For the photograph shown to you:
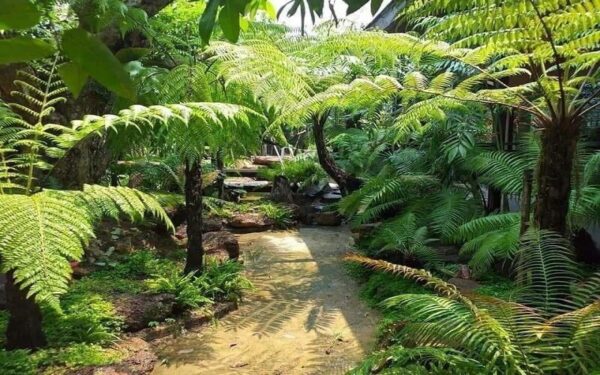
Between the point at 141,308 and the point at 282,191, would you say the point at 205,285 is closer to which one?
the point at 141,308

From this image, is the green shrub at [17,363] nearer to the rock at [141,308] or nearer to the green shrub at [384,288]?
the rock at [141,308]

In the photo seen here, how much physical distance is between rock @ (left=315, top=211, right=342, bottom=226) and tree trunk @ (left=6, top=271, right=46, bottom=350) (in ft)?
16.1

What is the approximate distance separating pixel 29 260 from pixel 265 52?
1.99 metres

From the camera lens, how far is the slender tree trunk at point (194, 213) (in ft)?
11.5

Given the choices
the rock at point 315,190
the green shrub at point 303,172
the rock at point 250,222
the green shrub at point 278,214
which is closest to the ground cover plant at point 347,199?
the rock at point 250,222

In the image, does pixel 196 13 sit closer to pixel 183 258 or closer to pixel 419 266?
pixel 183 258

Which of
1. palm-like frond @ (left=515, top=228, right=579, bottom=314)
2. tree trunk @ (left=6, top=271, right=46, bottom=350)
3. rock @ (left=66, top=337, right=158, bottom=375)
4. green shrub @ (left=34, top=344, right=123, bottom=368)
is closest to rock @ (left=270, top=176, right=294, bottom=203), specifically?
rock @ (left=66, top=337, right=158, bottom=375)

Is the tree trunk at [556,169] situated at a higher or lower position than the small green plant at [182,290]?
higher

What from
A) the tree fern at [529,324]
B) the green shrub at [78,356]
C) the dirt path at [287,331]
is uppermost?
the tree fern at [529,324]

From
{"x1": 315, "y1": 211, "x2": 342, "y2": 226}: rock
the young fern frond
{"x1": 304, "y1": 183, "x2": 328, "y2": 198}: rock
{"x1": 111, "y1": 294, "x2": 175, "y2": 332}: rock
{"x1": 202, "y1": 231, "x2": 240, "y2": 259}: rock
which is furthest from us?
{"x1": 304, "y1": 183, "x2": 328, "y2": 198}: rock

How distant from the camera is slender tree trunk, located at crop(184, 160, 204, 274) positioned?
3.52 meters

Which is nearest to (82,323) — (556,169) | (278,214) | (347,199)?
(556,169)

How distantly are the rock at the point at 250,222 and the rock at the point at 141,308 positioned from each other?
324cm

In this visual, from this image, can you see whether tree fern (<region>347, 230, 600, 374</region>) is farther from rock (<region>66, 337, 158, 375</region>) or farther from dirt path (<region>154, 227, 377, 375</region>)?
rock (<region>66, 337, 158, 375</region>)
